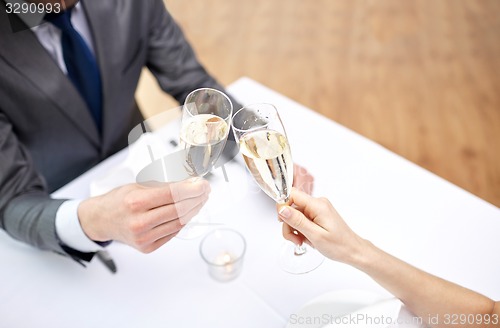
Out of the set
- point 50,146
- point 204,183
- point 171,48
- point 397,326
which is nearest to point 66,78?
point 50,146

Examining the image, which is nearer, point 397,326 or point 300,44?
point 397,326

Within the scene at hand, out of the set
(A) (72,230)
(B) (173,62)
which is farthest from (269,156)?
(B) (173,62)

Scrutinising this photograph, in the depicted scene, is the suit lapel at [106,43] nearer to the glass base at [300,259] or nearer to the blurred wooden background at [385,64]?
the glass base at [300,259]

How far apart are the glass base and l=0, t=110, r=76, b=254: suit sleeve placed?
443mm

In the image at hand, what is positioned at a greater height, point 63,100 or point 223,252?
point 63,100

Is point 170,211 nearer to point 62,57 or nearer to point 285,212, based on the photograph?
point 285,212

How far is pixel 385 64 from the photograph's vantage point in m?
2.51

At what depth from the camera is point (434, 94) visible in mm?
2340

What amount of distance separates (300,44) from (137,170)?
1.89 m

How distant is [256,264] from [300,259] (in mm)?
92

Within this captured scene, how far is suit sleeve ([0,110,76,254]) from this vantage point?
0.93 m

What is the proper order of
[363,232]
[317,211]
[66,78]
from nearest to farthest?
[317,211] < [363,232] < [66,78]

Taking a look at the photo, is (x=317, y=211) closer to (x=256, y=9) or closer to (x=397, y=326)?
(x=397, y=326)

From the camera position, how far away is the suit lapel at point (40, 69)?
99cm
